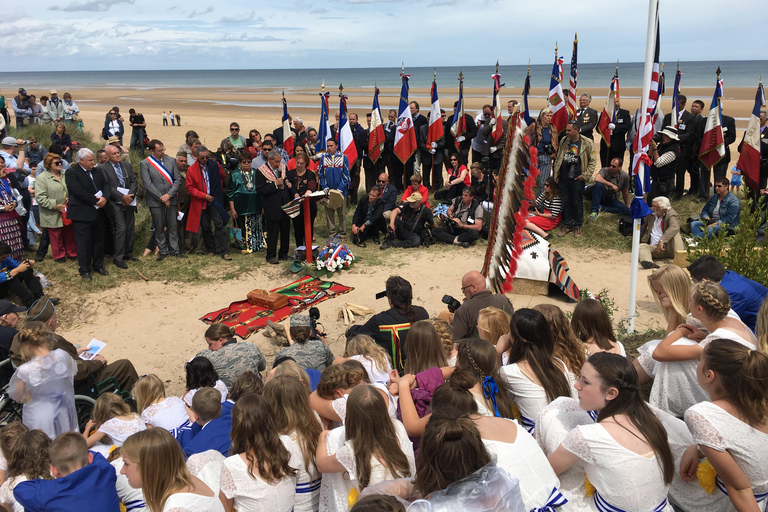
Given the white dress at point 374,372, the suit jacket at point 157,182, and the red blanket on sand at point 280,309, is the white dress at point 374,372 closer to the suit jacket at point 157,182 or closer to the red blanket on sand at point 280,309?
the red blanket on sand at point 280,309

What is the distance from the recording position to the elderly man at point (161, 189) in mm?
8836

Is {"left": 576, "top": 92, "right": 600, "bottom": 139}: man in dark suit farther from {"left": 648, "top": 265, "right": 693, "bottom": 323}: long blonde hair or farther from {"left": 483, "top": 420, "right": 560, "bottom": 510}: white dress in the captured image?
{"left": 483, "top": 420, "right": 560, "bottom": 510}: white dress

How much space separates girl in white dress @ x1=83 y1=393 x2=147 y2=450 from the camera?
387 cm

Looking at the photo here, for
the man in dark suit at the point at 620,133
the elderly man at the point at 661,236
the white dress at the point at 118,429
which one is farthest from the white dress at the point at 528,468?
the man in dark suit at the point at 620,133

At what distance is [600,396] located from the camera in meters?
2.74

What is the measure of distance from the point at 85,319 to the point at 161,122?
2655cm

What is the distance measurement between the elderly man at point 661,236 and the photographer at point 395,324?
513 centimetres

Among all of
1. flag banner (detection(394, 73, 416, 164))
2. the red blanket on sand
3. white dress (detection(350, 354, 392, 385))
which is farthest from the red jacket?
white dress (detection(350, 354, 392, 385))

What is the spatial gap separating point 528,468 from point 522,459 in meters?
0.05

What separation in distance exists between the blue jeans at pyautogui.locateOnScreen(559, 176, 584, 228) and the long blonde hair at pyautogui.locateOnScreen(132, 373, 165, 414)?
782cm

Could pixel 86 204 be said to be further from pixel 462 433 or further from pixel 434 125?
pixel 462 433

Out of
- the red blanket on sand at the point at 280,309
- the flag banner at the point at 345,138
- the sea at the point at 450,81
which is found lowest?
the red blanket on sand at the point at 280,309

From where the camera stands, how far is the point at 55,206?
837 cm

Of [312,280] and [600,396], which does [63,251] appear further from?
[600,396]
